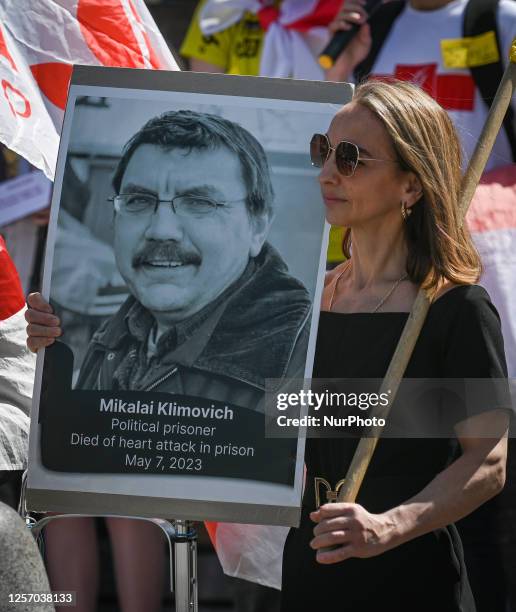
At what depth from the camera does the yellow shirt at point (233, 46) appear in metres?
4.39

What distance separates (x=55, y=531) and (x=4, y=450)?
406 mm

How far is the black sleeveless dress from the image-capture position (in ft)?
6.73

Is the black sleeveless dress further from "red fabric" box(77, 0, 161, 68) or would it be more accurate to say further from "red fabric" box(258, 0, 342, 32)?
"red fabric" box(258, 0, 342, 32)

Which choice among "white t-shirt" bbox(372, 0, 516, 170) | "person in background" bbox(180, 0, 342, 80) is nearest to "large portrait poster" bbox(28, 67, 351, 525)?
"white t-shirt" bbox(372, 0, 516, 170)

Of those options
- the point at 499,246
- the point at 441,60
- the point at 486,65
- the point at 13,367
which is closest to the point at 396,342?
the point at 499,246

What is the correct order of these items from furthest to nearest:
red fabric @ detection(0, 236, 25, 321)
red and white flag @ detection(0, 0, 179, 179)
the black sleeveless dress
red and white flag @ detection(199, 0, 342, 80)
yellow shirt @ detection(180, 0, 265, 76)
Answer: yellow shirt @ detection(180, 0, 265, 76) → red and white flag @ detection(199, 0, 342, 80) → red and white flag @ detection(0, 0, 179, 179) → red fabric @ detection(0, 236, 25, 321) → the black sleeveless dress

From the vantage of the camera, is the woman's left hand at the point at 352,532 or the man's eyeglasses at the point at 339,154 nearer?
the woman's left hand at the point at 352,532

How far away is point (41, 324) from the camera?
7.43 feet

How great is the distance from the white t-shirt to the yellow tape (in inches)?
0.8

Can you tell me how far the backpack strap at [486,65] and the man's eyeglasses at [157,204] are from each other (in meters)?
1.33

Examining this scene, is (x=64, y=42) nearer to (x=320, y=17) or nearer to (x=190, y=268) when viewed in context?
(x=190, y=268)

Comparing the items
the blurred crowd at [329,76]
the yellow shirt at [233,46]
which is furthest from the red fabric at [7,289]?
the yellow shirt at [233,46]

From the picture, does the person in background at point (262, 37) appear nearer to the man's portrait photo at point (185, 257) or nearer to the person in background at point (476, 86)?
the person in background at point (476, 86)

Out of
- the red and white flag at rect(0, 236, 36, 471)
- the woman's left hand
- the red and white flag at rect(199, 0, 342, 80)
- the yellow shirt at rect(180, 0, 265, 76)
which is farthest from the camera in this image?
the yellow shirt at rect(180, 0, 265, 76)
